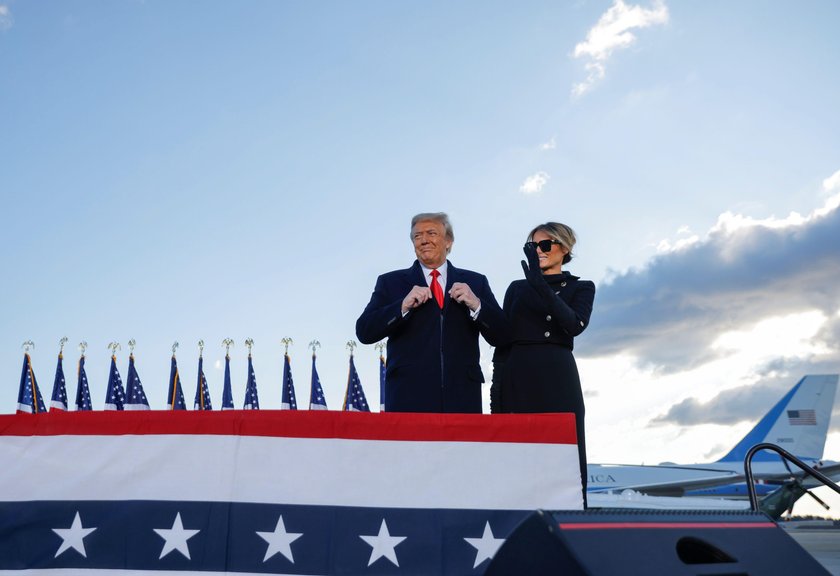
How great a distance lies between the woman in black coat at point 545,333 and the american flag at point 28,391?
2023 cm

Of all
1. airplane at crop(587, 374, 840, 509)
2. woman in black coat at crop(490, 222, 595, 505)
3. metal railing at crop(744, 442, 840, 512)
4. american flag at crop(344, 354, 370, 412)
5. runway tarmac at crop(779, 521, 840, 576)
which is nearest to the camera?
metal railing at crop(744, 442, 840, 512)

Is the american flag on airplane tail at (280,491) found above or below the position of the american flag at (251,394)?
below

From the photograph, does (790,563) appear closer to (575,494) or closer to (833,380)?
(575,494)

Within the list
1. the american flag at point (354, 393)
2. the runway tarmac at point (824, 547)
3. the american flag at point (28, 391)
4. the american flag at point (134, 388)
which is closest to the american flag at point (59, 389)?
the american flag at point (28, 391)

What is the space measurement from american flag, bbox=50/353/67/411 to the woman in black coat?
68.7 feet

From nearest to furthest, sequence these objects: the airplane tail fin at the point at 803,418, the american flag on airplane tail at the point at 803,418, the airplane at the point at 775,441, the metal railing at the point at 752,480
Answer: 1. the metal railing at the point at 752,480
2. the airplane at the point at 775,441
3. the airplane tail fin at the point at 803,418
4. the american flag on airplane tail at the point at 803,418

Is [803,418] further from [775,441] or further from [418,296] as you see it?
[418,296]

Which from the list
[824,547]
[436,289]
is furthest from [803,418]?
[436,289]

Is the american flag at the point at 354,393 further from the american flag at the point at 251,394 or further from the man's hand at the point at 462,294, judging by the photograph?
the man's hand at the point at 462,294

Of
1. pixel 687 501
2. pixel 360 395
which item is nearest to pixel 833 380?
pixel 687 501

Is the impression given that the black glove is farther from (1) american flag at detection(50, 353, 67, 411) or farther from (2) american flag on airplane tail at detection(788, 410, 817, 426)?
(2) american flag on airplane tail at detection(788, 410, 817, 426)

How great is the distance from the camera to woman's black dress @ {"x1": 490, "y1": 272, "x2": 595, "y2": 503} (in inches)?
128

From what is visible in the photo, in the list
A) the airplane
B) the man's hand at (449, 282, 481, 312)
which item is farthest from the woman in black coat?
the airplane

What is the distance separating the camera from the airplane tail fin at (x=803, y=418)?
3788 cm
